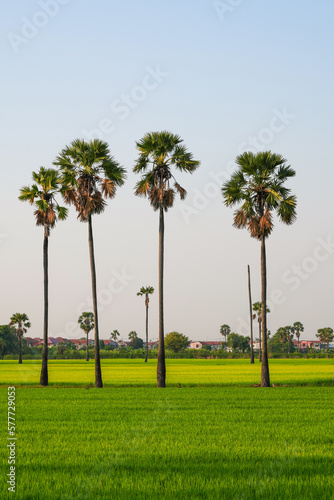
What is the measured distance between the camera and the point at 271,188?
4000 cm

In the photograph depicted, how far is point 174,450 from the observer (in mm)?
14898

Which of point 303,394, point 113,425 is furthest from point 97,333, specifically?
point 113,425

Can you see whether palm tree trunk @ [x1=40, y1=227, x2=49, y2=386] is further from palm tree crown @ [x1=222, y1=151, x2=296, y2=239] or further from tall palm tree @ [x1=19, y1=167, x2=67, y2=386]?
palm tree crown @ [x1=222, y1=151, x2=296, y2=239]

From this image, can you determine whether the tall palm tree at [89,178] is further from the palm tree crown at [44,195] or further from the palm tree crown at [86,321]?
the palm tree crown at [86,321]

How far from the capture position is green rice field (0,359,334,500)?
36.0 feet

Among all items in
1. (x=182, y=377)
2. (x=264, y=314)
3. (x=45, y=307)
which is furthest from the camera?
(x=182, y=377)

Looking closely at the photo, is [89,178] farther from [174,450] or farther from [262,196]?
[174,450]

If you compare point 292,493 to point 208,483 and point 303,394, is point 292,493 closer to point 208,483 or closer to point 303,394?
point 208,483

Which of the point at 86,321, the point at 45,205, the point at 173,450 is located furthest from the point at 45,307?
the point at 86,321

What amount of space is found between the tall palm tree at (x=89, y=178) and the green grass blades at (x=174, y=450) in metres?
16.9

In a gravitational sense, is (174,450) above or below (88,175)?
below

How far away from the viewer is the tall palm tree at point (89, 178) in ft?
133

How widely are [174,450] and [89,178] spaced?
1137 inches

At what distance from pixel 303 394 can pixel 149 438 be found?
1761cm
